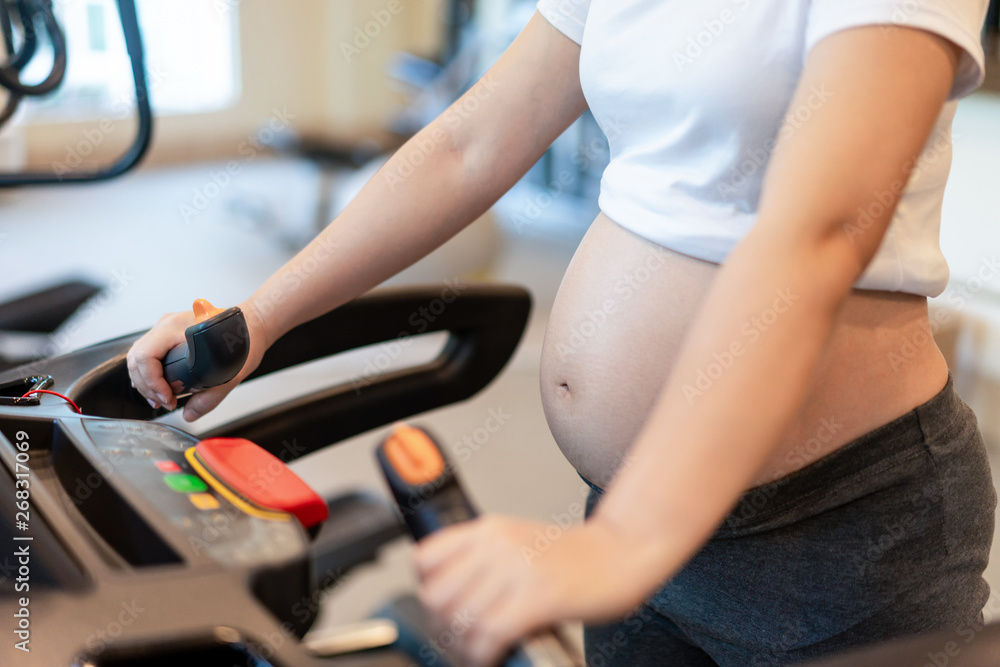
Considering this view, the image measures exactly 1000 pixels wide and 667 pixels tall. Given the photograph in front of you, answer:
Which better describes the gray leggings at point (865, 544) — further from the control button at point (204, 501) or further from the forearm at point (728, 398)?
the control button at point (204, 501)

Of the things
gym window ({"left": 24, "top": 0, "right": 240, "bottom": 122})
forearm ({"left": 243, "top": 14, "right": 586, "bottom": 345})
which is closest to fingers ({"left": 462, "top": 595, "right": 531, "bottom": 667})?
forearm ({"left": 243, "top": 14, "right": 586, "bottom": 345})

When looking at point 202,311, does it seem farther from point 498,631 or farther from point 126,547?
point 498,631

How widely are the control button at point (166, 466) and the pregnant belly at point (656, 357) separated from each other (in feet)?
1.11

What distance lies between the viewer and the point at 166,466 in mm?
618

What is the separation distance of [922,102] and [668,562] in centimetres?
28

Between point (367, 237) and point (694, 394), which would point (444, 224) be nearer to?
point (367, 237)

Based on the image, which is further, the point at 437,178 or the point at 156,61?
the point at 156,61

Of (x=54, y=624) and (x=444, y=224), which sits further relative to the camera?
(x=444, y=224)

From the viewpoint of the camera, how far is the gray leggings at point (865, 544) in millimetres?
700

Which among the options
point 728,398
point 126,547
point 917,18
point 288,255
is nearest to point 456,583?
point 728,398

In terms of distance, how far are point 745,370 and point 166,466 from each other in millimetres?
404

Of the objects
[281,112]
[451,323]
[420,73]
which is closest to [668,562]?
[451,323]

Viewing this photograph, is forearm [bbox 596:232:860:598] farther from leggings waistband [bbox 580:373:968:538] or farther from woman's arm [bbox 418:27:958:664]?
leggings waistband [bbox 580:373:968:538]

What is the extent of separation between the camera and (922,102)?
18.7 inches
